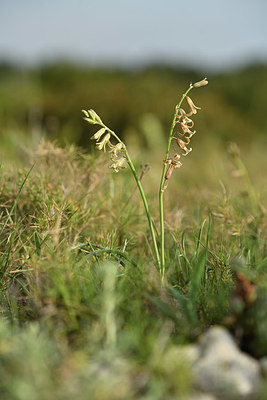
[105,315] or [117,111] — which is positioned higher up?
[105,315]

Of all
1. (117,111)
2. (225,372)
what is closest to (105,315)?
(225,372)

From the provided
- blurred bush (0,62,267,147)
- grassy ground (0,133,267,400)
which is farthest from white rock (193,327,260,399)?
blurred bush (0,62,267,147)

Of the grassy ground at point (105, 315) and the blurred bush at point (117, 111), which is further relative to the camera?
the blurred bush at point (117, 111)

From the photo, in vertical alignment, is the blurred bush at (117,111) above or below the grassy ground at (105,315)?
below

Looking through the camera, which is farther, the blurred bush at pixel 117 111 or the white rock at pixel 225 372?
the blurred bush at pixel 117 111

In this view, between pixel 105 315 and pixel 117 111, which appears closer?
pixel 105 315

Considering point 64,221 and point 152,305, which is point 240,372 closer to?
point 152,305

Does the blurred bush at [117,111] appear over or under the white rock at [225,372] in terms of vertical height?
under

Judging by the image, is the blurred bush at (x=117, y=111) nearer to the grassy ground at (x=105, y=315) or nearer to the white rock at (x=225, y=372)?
the grassy ground at (x=105, y=315)

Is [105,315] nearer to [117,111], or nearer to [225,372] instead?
[225,372]

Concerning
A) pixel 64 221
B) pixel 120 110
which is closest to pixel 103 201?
pixel 64 221


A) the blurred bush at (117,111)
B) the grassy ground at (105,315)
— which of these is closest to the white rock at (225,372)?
the grassy ground at (105,315)

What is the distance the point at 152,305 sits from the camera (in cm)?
147

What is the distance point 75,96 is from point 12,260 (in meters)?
11.7
